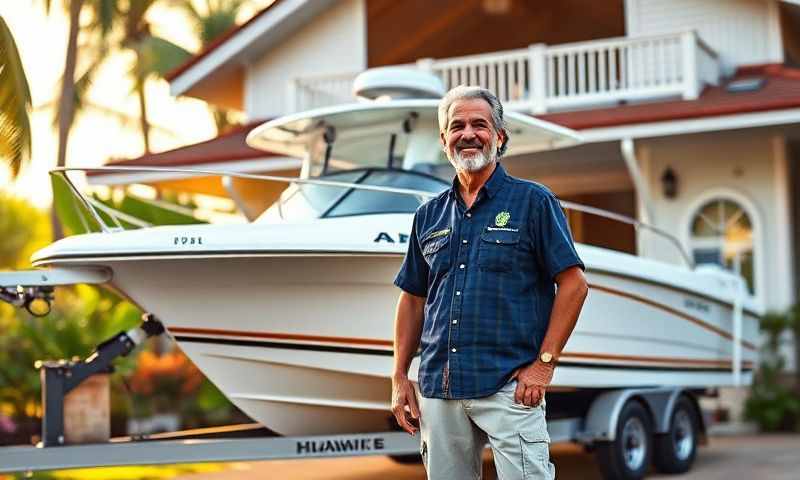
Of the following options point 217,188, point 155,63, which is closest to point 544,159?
point 217,188

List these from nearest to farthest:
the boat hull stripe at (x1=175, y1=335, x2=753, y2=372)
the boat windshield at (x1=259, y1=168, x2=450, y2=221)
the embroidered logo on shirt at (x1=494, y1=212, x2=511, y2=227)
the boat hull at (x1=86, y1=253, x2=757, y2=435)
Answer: the embroidered logo on shirt at (x1=494, y1=212, x2=511, y2=227) → the boat hull at (x1=86, y1=253, x2=757, y2=435) → the boat hull stripe at (x1=175, y1=335, x2=753, y2=372) → the boat windshield at (x1=259, y1=168, x2=450, y2=221)

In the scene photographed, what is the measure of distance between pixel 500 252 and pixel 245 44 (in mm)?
12402

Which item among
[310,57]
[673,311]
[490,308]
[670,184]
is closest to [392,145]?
[673,311]

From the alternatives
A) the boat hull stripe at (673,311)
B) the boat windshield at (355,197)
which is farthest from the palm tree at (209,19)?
the boat windshield at (355,197)

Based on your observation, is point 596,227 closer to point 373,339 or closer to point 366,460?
point 366,460

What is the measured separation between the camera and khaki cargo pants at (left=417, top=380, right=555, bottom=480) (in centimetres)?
396

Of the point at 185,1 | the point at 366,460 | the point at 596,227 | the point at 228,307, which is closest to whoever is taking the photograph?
the point at 228,307

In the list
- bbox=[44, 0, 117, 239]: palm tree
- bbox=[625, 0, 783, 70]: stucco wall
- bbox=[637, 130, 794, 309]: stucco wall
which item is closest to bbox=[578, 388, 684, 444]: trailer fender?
bbox=[637, 130, 794, 309]: stucco wall

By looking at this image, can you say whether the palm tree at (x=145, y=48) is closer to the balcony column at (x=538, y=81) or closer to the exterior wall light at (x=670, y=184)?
the balcony column at (x=538, y=81)

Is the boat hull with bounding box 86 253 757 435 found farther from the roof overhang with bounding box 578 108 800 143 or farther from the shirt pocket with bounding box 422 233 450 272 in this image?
the roof overhang with bounding box 578 108 800 143

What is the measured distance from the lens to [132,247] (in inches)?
270

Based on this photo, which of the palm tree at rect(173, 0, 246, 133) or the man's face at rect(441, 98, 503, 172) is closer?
the man's face at rect(441, 98, 503, 172)

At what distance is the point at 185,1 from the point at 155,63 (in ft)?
15.3

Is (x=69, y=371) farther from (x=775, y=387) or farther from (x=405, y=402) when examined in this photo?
(x=775, y=387)
